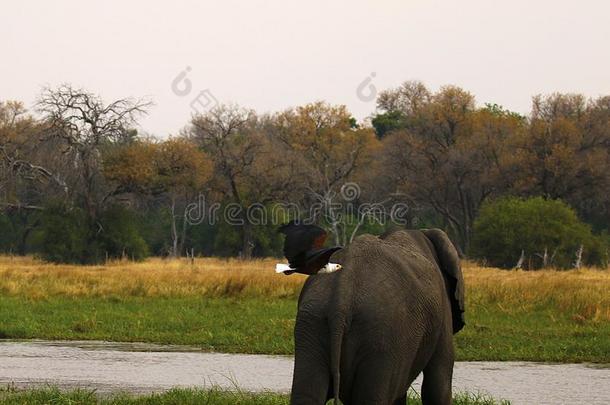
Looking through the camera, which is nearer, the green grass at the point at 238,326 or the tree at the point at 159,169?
the green grass at the point at 238,326

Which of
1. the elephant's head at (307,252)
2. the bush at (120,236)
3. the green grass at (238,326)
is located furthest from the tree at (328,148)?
the elephant's head at (307,252)

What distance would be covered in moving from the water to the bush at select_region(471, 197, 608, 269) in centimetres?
3479

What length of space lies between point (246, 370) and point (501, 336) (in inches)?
214

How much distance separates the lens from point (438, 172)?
65500 mm

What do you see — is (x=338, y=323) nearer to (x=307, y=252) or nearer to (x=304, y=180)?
(x=307, y=252)

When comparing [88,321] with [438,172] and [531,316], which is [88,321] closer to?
[531,316]

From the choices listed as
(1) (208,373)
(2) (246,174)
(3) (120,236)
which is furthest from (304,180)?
(1) (208,373)

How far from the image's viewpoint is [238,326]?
1988cm

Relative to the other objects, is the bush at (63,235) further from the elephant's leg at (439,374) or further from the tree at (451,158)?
the elephant's leg at (439,374)

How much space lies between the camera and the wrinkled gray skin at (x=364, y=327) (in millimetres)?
6496

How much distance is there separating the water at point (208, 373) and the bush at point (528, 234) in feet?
114

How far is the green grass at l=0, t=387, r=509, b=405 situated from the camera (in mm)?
10789

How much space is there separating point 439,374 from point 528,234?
44.2 meters

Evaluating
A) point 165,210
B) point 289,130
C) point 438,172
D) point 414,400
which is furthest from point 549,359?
point 289,130
